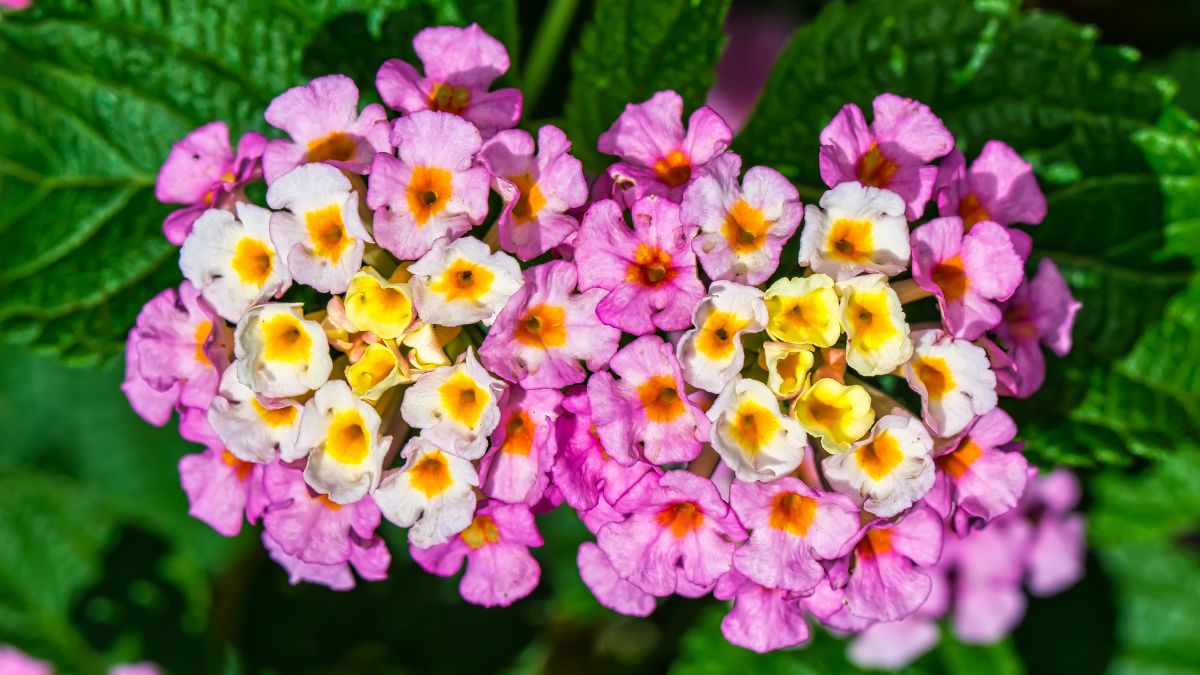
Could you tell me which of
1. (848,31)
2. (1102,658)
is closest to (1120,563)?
(1102,658)

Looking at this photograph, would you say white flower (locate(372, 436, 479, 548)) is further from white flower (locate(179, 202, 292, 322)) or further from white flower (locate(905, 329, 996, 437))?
white flower (locate(905, 329, 996, 437))

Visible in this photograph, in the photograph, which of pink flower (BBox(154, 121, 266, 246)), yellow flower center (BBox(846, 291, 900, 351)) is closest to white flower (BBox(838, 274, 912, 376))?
yellow flower center (BBox(846, 291, 900, 351))

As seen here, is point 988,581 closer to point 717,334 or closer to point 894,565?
point 894,565

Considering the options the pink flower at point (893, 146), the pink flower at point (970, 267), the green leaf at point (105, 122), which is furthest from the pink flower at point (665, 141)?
the green leaf at point (105, 122)

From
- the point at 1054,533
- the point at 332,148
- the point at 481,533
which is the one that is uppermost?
the point at 332,148

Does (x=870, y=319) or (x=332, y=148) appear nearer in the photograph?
(x=870, y=319)

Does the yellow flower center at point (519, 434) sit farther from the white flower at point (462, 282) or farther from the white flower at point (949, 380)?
the white flower at point (949, 380)

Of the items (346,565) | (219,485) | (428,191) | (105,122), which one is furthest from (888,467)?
(105,122)

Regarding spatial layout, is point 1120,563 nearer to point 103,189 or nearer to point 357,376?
point 357,376
